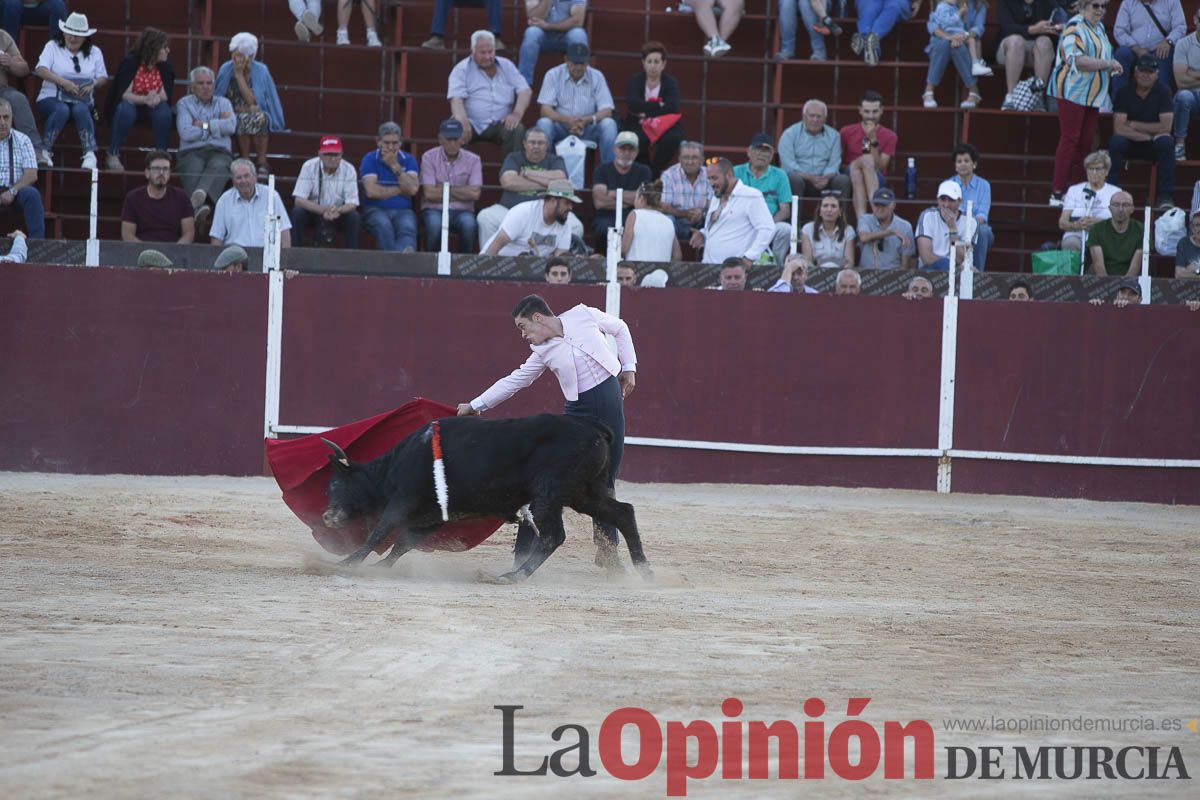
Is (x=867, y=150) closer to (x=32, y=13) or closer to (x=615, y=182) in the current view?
(x=615, y=182)

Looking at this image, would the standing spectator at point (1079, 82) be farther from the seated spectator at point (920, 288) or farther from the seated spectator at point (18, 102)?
the seated spectator at point (18, 102)

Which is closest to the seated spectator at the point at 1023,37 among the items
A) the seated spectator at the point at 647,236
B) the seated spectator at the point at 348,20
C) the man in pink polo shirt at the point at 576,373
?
the seated spectator at the point at 647,236

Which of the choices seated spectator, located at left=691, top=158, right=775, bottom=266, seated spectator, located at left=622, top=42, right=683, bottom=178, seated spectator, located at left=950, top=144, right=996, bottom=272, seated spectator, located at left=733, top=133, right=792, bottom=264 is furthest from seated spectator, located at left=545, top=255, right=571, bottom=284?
seated spectator, located at left=950, top=144, right=996, bottom=272

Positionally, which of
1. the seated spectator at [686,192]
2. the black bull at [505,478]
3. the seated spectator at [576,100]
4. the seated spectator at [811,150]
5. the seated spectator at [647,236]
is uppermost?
the seated spectator at [576,100]

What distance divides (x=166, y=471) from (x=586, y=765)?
27.7ft

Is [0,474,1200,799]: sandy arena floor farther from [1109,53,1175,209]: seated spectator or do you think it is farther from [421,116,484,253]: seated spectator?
[1109,53,1175,209]: seated spectator

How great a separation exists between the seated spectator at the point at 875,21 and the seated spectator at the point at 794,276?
4750 millimetres

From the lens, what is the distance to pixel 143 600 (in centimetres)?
662

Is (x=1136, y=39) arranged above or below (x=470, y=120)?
above

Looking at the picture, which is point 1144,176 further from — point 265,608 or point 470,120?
point 265,608

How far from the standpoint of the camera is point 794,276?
500 inches

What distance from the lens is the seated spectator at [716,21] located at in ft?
54.7

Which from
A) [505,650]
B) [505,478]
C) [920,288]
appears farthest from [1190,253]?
[505,650]

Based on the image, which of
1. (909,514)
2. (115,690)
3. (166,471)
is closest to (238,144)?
(166,471)
